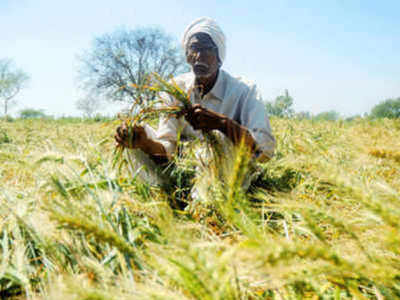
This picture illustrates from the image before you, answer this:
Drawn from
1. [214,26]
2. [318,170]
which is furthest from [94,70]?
[318,170]

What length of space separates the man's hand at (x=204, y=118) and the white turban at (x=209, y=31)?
0.86 metres

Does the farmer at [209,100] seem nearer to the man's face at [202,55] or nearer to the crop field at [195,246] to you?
the man's face at [202,55]

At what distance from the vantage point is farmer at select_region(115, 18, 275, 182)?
6.64ft

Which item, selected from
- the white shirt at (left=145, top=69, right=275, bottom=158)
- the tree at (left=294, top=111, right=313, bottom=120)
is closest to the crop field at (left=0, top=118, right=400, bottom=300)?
the white shirt at (left=145, top=69, right=275, bottom=158)

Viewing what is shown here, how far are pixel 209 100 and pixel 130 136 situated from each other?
0.84 metres

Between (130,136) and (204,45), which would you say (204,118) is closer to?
(130,136)

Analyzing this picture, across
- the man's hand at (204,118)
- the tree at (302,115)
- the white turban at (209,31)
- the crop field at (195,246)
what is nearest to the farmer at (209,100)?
the white turban at (209,31)

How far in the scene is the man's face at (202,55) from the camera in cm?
222

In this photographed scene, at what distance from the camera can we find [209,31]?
2.28 metres

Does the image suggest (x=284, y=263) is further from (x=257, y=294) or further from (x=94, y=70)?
(x=94, y=70)

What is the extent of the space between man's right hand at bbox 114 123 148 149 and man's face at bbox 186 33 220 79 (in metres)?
0.64

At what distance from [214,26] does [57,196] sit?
1746mm

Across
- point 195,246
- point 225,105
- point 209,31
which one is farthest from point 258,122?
point 195,246

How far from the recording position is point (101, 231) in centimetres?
81
